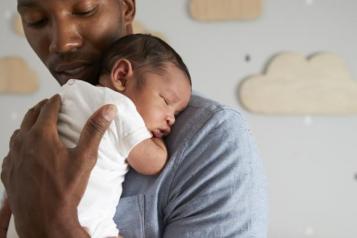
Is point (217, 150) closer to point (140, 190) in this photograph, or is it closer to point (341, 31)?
point (140, 190)

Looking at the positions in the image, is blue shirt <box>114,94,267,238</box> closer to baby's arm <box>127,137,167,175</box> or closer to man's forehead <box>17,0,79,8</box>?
baby's arm <box>127,137,167,175</box>


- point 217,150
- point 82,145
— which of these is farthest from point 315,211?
point 82,145

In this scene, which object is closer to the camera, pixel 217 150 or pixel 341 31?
pixel 217 150

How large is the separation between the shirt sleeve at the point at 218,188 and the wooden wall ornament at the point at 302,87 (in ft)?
3.40

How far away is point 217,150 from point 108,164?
0.54ft

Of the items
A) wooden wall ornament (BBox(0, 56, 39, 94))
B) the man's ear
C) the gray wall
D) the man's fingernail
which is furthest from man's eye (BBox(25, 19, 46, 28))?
wooden wall ornament (BBox(0, 56, 39, 94))

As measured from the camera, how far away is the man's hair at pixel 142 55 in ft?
2.45

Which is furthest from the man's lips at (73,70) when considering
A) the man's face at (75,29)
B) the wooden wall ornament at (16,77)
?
the wooden wall ornament at (16,77)

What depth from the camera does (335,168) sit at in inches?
67.1

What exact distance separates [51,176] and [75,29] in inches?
11.8

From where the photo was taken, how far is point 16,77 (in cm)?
189

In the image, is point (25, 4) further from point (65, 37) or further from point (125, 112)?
point (125, 112)

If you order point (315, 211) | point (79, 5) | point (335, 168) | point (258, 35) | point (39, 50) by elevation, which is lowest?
point (315, 211)

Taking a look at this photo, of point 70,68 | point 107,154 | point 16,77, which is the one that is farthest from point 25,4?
point 16,77
